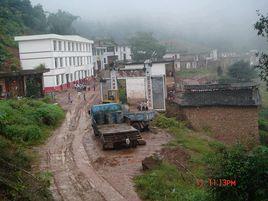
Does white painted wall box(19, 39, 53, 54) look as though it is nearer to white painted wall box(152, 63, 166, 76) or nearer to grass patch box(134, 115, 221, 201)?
white painted wall box(152, 63, 166, 76)

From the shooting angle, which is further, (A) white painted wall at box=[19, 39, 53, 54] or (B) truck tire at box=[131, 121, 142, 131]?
(A) white painted wall at box=[19, 39, 53, 54]

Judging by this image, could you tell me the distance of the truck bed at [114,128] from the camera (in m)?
18.9

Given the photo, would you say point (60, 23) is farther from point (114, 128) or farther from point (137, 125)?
A: point (114, 128)

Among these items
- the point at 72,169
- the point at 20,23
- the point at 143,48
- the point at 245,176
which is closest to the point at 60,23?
the point at 20,23

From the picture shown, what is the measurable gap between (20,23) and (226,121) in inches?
1820

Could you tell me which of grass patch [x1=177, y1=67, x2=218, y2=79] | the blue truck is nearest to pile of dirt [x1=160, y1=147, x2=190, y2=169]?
the blue truck

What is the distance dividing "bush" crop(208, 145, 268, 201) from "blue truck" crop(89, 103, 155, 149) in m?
9.52

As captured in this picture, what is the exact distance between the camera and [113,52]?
73000 millimetres

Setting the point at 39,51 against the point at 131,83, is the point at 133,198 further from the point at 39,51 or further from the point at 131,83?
the point at 39,51

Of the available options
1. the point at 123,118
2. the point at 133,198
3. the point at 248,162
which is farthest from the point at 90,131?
the point at 248,162

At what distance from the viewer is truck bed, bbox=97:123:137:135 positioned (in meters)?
18.9

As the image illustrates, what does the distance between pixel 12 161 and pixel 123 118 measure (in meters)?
9.56

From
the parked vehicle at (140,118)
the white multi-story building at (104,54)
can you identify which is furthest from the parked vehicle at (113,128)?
the white multi-story building at (104,54)

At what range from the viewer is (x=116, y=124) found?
70.7 ft
